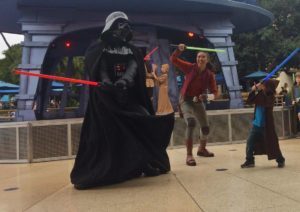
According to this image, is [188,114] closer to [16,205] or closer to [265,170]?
[265,170]

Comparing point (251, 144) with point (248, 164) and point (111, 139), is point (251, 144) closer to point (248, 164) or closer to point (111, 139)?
point (248, 164)

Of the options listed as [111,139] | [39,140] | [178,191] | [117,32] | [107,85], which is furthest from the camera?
[39,140]

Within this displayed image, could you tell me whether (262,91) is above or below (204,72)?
below

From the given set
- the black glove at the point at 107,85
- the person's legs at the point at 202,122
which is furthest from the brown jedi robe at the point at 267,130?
the black glove at the point at 107,85

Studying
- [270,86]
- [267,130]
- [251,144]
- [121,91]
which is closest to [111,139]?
[121,91]

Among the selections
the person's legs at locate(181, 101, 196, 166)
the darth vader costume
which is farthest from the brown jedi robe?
the darth vader costume

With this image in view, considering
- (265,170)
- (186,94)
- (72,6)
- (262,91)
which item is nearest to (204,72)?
(186,94)

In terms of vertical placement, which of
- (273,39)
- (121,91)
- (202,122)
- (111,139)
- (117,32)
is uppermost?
(273,39)

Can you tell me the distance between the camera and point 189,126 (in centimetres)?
597

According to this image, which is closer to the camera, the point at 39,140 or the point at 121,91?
the point at 121,91

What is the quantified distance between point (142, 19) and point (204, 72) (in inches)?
242

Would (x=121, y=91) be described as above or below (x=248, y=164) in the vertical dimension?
above

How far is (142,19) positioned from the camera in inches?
464

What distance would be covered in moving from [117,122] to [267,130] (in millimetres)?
2083
